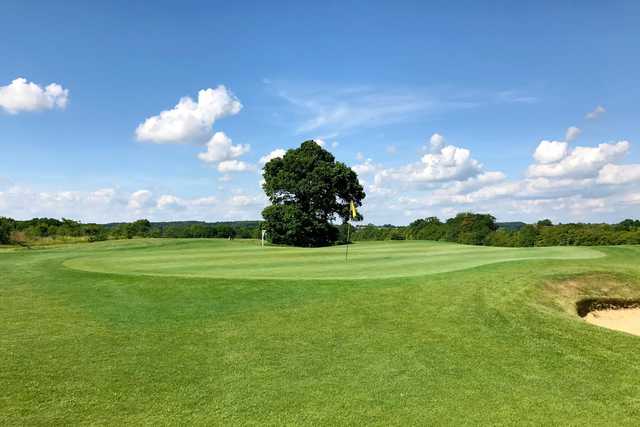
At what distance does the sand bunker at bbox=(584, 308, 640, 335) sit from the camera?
1164 centimetres

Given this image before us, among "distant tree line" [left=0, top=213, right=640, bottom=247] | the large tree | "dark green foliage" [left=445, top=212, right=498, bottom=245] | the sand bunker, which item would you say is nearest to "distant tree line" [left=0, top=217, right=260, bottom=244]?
"distant tree line" [left=0, top=213, right=640, bottom=247]

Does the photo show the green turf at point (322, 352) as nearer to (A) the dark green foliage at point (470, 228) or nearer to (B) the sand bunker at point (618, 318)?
(B) the sand bunker at point (618, 318)

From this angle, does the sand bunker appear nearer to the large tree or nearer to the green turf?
the green turf

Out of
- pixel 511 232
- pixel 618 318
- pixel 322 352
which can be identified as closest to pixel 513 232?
pixel 511 232

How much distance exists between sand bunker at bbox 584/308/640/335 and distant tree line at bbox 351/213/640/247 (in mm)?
45648

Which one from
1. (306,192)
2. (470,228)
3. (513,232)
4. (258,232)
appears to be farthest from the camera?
(470,228)

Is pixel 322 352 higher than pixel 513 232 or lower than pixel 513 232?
lower

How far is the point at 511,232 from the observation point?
80.6 m

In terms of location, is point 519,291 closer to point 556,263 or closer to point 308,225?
point 556,263

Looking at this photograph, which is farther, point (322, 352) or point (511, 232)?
point (511, 232)

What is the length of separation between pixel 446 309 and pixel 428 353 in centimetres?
253

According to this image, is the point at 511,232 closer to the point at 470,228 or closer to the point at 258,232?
the point at 470,228

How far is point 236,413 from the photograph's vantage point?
591cm

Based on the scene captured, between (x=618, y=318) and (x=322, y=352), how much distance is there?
8.96 metres
